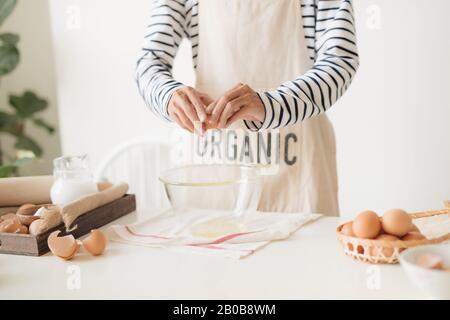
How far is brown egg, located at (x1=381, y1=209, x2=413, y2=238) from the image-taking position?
34.6 inches

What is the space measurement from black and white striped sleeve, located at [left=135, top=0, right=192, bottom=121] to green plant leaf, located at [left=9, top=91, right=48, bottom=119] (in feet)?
4.27


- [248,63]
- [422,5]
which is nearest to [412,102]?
[422,5]

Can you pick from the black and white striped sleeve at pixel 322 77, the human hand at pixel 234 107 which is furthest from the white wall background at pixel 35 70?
the human hand at pixel 234 107

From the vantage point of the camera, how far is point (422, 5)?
1785 mm

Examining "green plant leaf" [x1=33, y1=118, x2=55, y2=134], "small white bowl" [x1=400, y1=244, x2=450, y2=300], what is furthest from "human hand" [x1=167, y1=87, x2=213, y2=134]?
"green plant leaf" [x1=33, y1=118, x2=55, y2=134]

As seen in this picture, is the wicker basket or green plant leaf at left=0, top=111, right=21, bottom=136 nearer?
the wicker basket

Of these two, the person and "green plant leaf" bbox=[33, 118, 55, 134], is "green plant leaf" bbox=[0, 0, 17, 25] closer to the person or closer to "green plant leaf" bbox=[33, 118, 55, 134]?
"green plant leaf" bbox=[33, 118, 55, 134]

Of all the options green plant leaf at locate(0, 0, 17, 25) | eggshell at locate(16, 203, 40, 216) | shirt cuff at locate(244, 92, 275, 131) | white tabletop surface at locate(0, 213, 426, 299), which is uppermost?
green plant leaf at locate(0, 0, 17, 25)

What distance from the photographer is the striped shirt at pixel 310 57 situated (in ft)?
3.75

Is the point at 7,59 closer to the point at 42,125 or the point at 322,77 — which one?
the point at 42,125

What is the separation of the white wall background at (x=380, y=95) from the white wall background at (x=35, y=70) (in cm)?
42

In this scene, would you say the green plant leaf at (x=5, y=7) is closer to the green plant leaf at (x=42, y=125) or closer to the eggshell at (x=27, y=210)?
the green plant leaf at (x=42, y=125)

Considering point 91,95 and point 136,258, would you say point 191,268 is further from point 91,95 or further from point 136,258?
point 91,95

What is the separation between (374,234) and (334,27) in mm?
519
